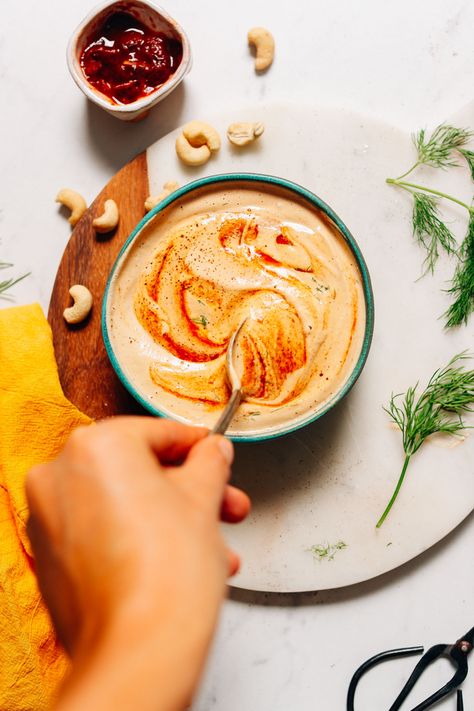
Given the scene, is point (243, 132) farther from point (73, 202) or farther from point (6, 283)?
point (6, 283)

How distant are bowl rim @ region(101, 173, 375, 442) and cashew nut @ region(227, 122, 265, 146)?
142 mm

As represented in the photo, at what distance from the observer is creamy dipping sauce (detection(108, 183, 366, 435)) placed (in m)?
1.86

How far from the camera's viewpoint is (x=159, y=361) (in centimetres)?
191

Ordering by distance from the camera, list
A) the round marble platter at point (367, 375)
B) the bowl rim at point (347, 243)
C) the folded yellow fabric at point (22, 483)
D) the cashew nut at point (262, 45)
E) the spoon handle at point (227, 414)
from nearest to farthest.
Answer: the spoon handle at point (227, 414), the bowl rim at point (347, 243), the folded yellow fabric at point (22, 483), the round marble platter at point (367, 375), the cashew nut at point (262, 45)

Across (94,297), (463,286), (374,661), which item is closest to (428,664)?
(374,661)

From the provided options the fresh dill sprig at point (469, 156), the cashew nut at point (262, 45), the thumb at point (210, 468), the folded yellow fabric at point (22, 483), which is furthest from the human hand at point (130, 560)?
the cashew nut at point (262, 45)

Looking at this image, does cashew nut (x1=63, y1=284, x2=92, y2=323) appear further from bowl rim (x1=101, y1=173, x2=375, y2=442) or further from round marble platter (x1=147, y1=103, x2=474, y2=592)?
round marble platter (x1=147, y1=103, x2=474, y2=592)

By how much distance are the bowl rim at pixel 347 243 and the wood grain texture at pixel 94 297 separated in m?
0.13

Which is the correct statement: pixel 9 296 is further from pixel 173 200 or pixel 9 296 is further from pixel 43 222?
pixel 173 200

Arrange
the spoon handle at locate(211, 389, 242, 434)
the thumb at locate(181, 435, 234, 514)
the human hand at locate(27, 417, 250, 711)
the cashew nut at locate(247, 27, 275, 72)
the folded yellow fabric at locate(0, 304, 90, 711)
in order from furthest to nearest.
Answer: the cashew nut at locate(247, 27, 275, 72) < the folded yellow fabric at locate(0, 304, 90, 711) < the spoon handle at locate(211, 389, 242, 434) < the thumb at locate(181, 435, 234, 514) < the human hand at locate(27, 417, 250, 711)

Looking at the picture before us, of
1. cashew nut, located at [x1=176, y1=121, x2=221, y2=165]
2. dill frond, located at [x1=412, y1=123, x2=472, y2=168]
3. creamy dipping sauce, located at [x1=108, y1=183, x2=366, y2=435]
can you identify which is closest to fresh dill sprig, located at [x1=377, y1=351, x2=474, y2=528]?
creamy dipping sauce, located at [x1=108, y1=183, x2=366, y2=435]

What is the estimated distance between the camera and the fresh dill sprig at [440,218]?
6.54ft

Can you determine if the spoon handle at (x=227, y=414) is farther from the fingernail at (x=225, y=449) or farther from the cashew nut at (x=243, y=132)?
the cashew nut at (x=243, y=132)

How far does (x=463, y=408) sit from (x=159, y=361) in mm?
823
